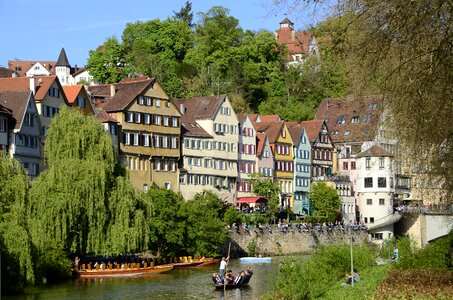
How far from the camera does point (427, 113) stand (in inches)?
874

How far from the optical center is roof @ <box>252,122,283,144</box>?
9888cm

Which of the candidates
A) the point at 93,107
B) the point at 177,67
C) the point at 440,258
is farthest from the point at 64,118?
the point at 177,67

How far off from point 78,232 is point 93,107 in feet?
89.6

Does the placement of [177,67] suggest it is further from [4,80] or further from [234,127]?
[4,80]

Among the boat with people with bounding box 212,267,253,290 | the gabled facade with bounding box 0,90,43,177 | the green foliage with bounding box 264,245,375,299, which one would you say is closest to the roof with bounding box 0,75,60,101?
the gabled facade with bounding box 0,90,43,177

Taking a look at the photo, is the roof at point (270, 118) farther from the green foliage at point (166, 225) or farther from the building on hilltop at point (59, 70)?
the green foliage at point (166, 225)

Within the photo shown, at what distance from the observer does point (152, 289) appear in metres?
48.8

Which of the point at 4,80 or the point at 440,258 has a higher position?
the point at 4,80

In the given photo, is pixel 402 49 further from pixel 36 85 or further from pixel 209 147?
pixel 209 147

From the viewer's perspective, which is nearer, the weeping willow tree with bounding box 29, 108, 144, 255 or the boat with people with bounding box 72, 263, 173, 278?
the weeping willow tree with bounding box 29, 108, 144, 255

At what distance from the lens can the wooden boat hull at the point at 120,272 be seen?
54.1 metres

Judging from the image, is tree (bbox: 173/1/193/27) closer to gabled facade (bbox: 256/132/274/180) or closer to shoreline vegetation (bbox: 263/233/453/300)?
gabled facade (bbox: 256/132/274/180)

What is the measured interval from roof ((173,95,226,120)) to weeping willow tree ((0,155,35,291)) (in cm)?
4352

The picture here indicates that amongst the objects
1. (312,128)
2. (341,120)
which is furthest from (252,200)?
(341,120)
